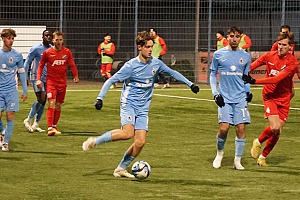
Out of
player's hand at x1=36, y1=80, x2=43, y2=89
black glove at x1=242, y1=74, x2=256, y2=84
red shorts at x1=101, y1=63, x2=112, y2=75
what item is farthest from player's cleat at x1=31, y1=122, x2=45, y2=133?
red shorts at x1=101, y1=63, x2=112, y2=75

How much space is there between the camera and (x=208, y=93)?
2883cm

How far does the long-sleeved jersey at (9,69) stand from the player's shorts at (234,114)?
12.6 ft

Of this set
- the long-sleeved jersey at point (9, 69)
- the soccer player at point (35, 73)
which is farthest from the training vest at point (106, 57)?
the long-sleeved jersey at point (9, 69)

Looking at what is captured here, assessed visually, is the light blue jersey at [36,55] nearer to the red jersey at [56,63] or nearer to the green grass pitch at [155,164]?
the red jersey at [56,63]

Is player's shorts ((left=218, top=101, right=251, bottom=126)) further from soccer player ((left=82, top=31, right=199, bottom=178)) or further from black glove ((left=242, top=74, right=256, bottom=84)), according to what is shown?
soccer player ((left=82, top=31, right=199, bottom=178))

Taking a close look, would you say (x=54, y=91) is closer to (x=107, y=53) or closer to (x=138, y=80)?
(x=138, y=80)

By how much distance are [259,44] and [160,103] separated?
8921mm

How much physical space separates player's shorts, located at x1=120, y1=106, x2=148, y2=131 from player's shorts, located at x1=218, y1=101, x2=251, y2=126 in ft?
4.71

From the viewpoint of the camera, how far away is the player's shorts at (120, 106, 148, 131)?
478 inches

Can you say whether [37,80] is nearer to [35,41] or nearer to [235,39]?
[235,39]

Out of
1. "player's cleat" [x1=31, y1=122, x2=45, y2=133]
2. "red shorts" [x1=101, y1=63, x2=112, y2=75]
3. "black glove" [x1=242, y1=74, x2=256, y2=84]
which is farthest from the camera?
"red shorts" [x1=101, y1=63, x2=112, y2=75]

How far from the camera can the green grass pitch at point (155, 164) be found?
36.6ft

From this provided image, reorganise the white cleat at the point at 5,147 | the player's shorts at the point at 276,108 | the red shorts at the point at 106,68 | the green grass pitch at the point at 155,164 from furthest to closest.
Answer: the red shorts at the point at 106,68
the white cleat at the point at 5,147
the player's shorts at the point at 276,108
the green grass pitch at the point at 155,164

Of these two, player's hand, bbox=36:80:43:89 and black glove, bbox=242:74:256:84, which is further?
player's hand, bbox=36:80:43:89
